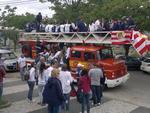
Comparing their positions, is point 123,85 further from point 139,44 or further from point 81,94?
point 81,94

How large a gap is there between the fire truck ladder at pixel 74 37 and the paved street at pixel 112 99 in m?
2.66

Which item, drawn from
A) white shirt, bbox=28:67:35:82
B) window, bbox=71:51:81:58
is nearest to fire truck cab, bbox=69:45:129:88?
window, bbox=71:51:81:58

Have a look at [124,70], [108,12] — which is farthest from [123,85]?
[108,12]

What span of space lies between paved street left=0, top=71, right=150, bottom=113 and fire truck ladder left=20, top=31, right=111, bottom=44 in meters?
2.66

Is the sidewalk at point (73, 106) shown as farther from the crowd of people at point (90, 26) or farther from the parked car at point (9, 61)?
the parked car at point (9, 61)

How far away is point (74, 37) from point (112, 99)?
18.3ft

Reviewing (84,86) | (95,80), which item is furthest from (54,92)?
(95,80)

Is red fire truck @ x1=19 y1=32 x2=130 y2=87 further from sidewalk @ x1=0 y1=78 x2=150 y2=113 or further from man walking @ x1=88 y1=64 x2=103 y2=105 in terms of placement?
man walking @ x1=88 y1=64 x2=103 y2=105

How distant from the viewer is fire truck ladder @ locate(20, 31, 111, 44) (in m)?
18.8

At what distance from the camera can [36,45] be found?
75.2ft

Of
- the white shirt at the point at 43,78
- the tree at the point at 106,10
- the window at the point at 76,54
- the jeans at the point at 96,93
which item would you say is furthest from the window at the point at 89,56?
the tree at the point at 106,10

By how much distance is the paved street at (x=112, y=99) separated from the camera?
45.2ft

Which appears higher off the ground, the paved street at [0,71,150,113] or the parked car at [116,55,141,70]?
the parked car at [116,55,141,70]

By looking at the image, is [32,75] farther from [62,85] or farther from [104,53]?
[104,53]
